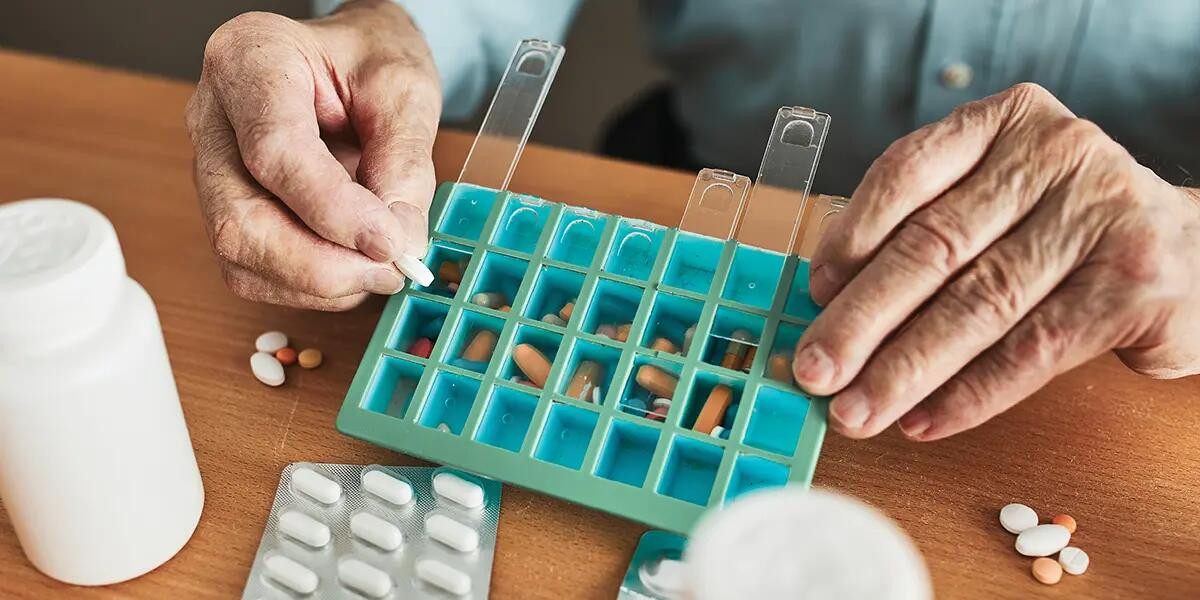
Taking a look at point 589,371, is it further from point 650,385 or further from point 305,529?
point 305,529

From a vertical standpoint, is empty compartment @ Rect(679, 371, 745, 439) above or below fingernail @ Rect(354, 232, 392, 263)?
below

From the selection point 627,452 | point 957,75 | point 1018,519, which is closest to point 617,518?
point 627,452

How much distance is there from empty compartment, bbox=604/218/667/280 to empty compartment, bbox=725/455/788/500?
0.54 feet

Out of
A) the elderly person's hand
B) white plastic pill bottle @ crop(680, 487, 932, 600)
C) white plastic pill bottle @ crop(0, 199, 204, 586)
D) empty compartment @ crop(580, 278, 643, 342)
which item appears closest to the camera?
white plastic pill bottle @ crop(680, 487, 932, 600)

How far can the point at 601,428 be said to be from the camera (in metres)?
0.67

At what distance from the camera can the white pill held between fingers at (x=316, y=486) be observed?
69cm

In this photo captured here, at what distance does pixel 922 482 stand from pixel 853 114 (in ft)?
1.69

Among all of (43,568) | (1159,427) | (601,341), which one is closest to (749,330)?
(601,341)

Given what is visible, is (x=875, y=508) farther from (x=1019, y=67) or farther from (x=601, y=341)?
(x=1019, y=67)

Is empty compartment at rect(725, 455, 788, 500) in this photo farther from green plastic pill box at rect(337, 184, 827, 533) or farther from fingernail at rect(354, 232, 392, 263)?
fingernail at rect(354, 232, 392, 263)

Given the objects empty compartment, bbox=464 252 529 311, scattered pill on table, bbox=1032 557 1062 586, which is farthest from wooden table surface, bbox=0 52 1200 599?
empty compartment, bbox=464 252 529 311

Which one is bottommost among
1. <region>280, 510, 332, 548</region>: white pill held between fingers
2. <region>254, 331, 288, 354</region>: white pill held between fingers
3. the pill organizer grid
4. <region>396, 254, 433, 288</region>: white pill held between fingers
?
the pill organizer grid

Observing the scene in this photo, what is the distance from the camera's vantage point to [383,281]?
74cm

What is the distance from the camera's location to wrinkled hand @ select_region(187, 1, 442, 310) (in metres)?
0.72
